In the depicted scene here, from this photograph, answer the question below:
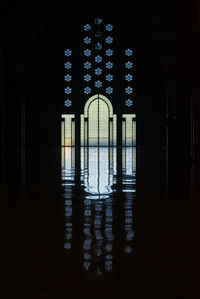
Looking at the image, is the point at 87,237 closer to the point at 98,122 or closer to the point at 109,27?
the point at 98,122

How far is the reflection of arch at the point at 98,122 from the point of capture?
1407 inches

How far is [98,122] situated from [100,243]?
103 feet

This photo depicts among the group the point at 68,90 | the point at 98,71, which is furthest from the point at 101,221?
the point at 98,71

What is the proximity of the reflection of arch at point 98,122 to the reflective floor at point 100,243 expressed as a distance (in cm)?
2684

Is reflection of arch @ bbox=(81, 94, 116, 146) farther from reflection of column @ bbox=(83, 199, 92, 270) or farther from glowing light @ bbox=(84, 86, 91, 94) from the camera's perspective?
reflection of column @ bbox=(83, 199, 92, 270)

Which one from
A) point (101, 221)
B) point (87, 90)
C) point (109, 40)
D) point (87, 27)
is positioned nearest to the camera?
point (101, 221)

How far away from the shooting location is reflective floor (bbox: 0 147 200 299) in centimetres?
323

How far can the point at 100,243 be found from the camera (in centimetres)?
452

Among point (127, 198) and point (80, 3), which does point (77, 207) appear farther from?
point (80, 3)

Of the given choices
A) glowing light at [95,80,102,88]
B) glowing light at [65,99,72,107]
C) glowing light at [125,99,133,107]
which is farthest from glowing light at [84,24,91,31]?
glowing light at [125,99,133,107]
